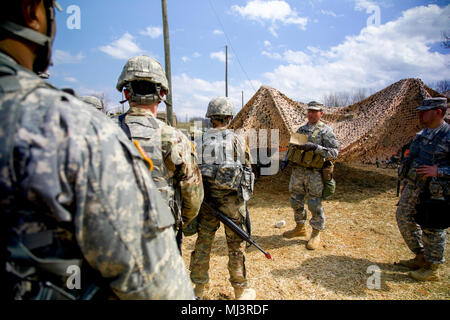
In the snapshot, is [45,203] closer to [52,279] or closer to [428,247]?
[52,279]

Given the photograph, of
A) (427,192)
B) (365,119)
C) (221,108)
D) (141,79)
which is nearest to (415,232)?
(427,192)

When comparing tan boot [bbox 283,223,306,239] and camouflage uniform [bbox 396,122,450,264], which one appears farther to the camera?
tan boot [bbox 283,223,306,239]

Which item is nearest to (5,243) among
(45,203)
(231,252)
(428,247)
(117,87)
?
Result: (45,203)

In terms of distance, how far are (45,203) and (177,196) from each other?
149 centimetres

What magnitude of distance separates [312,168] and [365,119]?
3.12m

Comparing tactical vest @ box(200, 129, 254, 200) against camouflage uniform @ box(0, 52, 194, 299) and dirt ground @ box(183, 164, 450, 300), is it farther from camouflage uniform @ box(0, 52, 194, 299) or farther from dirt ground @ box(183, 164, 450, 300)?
camouflage uniform @ box(0, 52, 194, 299)

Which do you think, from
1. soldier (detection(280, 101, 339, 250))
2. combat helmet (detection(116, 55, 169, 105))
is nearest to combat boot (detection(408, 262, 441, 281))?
soldier (detection(280, 101, 339, 250))

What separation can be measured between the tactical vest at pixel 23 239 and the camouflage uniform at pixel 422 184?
12.9 feet

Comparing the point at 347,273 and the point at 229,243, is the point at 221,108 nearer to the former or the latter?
the point at 229,243

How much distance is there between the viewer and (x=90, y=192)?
0.74m

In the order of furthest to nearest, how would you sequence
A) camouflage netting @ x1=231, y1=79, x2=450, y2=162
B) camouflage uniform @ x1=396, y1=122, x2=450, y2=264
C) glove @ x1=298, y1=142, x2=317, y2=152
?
camouflage netting @ x1=231, y1=79, x2=450, y2=162, glove @ x1=298, y1=142, x2=317, y2=152, camouflage uniform @ x1=396, y1=122, x2=450, y2=264

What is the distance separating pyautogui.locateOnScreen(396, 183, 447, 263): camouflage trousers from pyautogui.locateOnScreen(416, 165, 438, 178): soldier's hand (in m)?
0.32

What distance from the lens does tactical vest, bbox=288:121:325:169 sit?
4.25 meters

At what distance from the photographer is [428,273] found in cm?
325
